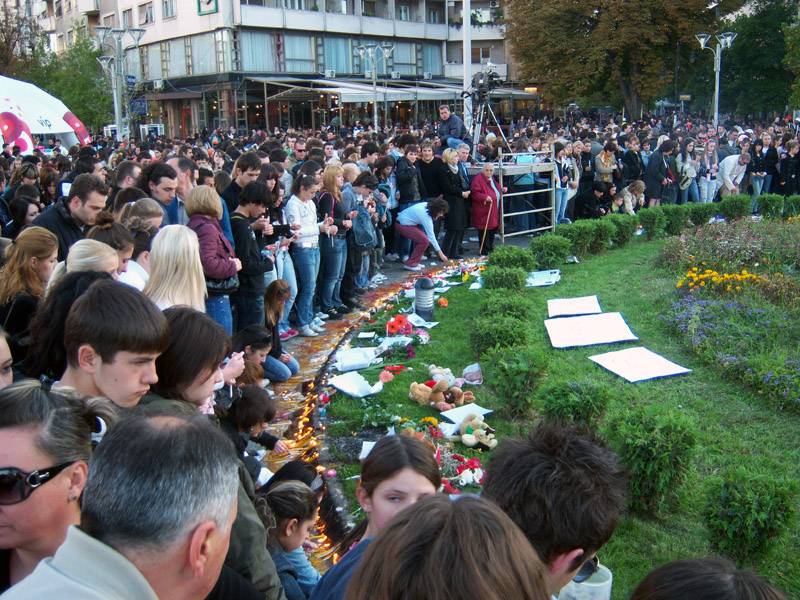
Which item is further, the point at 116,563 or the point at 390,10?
the point at 390,10

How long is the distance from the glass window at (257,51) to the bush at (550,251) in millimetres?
35166

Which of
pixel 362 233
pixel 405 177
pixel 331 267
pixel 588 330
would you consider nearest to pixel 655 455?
pixel 588 330

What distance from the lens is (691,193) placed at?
51.7 feet

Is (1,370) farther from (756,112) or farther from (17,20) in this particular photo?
(756,112)

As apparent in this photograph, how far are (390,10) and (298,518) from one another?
50192 millimetres

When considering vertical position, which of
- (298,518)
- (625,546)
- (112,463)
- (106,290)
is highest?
(106,290)

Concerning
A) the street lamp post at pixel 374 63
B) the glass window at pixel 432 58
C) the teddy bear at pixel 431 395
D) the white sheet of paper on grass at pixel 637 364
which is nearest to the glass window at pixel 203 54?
the street lamp post at pixel 374 63

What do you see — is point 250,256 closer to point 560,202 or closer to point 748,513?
point 748,513

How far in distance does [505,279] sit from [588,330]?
1624 millimetres

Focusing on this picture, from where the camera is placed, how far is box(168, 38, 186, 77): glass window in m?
44.3

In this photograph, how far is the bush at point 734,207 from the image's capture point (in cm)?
1334

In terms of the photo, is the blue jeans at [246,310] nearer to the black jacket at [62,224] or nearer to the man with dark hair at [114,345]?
the black jacket at [62,224]

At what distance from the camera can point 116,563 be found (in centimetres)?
153

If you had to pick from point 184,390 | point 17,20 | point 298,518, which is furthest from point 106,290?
point 17,20
